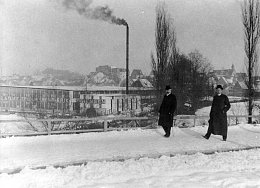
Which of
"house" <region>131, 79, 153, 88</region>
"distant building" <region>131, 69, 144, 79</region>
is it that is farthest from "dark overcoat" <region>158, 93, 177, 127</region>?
"distant building" <region>131, 69, 144, 79</region>

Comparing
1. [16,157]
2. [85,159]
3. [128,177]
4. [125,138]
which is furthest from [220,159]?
[16,157]

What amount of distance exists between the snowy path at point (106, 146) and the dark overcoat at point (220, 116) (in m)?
0.35

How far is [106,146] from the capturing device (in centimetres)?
849

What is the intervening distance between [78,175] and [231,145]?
5.07 meters

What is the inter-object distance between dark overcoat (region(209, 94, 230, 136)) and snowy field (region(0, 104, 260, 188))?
0.36 m

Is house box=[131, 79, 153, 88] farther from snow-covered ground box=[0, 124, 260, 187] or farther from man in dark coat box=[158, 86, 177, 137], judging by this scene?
snow-covered ground box=[0, 124, 260, 187]

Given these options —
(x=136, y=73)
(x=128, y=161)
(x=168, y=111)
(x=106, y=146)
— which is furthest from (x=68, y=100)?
(x=128, y=161)

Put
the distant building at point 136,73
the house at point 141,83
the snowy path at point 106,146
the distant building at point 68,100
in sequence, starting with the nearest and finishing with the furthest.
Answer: the snowy path at point 106,146, the distant building at point 68,100, the house at point 141,83, the distant building at point 136,73

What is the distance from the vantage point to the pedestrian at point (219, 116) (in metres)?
9.67

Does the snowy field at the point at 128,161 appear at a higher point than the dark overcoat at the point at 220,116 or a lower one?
lower

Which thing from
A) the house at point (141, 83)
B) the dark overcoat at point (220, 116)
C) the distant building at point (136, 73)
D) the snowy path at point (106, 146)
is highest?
the distant building at point (136, 73)

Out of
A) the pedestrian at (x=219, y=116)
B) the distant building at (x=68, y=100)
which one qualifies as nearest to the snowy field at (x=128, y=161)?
the pedestrian at (x=219, y=116)

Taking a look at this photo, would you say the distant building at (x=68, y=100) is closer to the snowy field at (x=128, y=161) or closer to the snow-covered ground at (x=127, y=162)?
the snowy field at (x=128, y=161)

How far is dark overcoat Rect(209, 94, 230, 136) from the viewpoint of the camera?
9.67 meters
